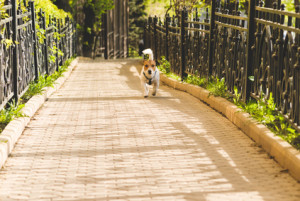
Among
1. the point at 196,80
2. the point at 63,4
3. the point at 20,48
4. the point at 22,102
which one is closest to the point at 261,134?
the point at 22,102

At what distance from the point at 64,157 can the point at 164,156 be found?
3.49ft

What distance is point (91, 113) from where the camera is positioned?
8.11 meters

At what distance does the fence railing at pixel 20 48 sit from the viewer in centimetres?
708

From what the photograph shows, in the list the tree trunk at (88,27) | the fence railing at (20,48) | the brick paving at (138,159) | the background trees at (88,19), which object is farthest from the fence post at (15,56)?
the tree trunk at (88,27)

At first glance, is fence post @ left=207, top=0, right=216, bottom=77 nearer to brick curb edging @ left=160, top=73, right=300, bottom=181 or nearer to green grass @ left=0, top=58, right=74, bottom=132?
brick curb edging @ left=160, top=73, right=300, bottom=181

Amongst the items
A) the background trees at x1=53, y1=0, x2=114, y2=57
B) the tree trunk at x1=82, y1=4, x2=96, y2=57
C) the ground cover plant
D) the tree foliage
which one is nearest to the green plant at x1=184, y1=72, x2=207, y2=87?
the ground cover plant

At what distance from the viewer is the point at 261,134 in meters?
5.73

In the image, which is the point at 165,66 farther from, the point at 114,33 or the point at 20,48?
the point at 114,33

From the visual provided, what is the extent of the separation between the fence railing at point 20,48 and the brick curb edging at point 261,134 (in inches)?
121

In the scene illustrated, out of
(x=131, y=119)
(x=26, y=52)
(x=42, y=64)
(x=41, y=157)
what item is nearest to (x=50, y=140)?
(x=41, y=157)

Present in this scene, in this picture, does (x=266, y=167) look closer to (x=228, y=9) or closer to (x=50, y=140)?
(x=50, y=140)

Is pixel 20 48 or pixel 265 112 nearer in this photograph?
pixel 265 112

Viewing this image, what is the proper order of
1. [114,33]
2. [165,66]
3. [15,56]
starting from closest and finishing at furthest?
[15,56] → [165,66] → [114,33]

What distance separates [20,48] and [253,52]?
372 centimetres
